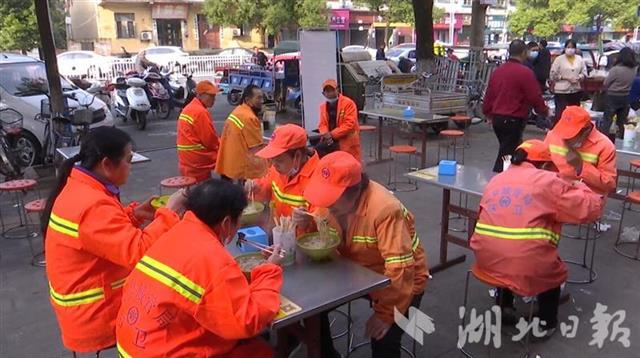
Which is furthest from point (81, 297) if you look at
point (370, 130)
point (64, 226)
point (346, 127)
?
point (370, 130)

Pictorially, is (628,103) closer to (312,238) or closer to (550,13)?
(312,238)

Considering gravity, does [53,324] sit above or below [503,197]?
below

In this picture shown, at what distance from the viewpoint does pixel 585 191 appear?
9.28 feet

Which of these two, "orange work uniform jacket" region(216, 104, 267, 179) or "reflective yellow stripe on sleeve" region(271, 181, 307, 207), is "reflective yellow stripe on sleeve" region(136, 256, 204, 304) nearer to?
"reflective yellow stripe on sleeve" region(271, 181, 307, 207)

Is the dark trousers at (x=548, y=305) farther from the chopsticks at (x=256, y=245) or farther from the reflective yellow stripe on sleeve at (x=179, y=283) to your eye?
the reflective yellow stripe on sleeve at (x=179, y=283)

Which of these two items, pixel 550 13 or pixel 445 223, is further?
pixel 550 13

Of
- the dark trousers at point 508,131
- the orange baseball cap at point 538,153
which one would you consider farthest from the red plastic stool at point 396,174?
the orange baseball cap at point 538,153

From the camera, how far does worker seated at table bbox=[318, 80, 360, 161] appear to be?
210 inches

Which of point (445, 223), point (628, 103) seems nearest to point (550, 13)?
point (628, 103)

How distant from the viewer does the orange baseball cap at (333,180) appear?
2.26 m

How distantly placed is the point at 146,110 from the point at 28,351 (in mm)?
7545

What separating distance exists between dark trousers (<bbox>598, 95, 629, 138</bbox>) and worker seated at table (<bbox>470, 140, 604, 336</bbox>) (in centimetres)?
561

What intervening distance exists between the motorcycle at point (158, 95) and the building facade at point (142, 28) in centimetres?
1782

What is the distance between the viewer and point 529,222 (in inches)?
105
